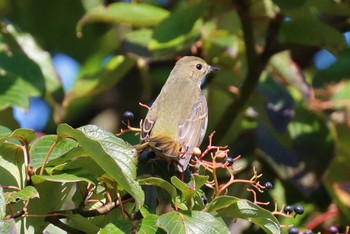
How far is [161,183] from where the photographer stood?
2705 mm

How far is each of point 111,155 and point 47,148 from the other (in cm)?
31

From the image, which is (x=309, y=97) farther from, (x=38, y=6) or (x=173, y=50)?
(x=38, y=6)

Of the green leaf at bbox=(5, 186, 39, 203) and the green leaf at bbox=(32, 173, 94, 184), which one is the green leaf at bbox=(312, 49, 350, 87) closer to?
the green leaf at bbox=(32, 173, 94, 184)

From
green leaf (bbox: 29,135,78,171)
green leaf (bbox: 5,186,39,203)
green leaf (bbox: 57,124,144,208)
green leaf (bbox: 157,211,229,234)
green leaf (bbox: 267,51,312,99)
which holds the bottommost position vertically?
green leaf (bbox: 267,51,312,99)

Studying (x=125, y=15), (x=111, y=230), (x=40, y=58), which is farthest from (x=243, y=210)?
(x=40, y=58)

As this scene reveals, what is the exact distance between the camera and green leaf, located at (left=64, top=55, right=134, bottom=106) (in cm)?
488

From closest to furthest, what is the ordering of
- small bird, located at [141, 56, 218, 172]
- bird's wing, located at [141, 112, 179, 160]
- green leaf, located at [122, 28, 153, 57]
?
bird's wing, located at [141, 112, 179, 160] < small bird, located at [141, 56, 218, 172] < green leaf, located at [122, 28, 153, 57]

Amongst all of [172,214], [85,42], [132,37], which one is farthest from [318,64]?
[172,214]

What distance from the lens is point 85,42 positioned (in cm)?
632

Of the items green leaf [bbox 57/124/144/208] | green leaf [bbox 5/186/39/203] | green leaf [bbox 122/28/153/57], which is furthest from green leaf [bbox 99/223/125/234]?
green leaf [bbox 122/28/153/57]

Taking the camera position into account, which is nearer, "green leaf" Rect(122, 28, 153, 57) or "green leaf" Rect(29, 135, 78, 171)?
"green leaf" Rect(29, 135, 78, 171)

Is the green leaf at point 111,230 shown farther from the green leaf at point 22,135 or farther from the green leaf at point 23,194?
the green leaf at point 22,135

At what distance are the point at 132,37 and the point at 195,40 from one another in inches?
17.0

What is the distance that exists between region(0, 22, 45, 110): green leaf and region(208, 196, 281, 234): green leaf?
1.52 m
